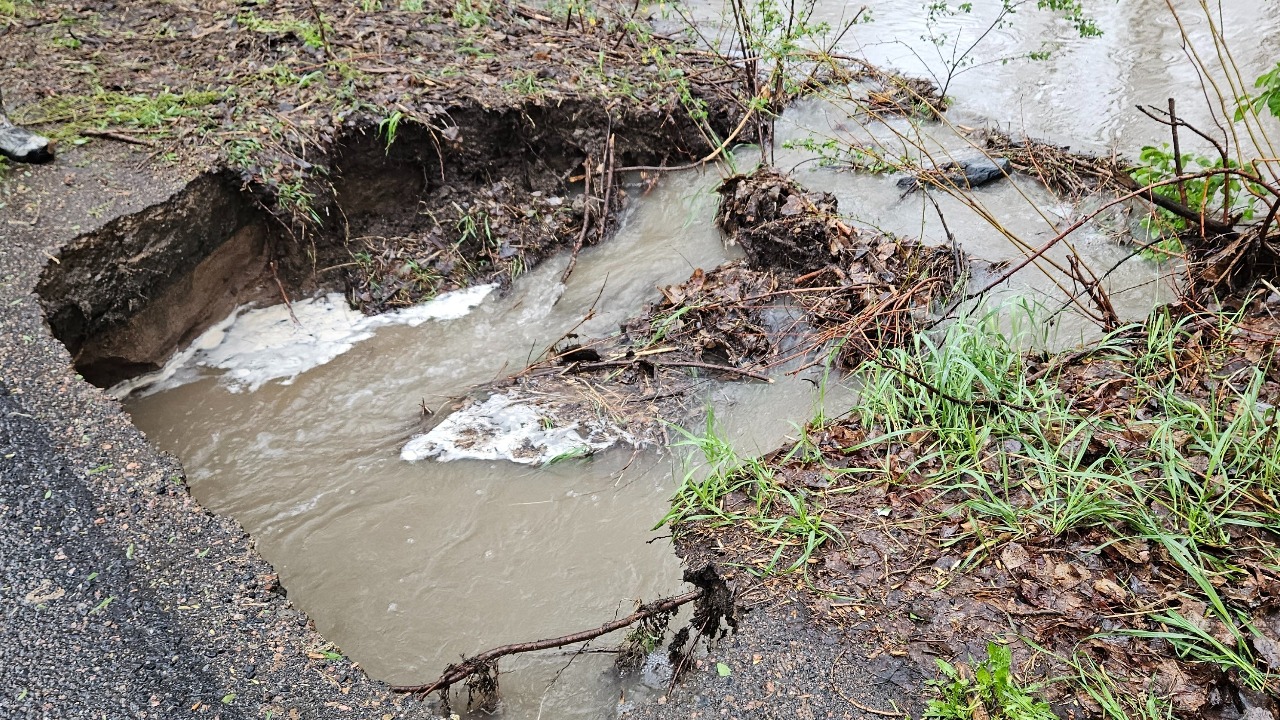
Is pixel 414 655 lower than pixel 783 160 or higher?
lower

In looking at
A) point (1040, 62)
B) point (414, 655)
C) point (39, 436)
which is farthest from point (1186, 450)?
point (1040, 62)

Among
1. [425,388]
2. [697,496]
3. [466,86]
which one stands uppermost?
[466,86]

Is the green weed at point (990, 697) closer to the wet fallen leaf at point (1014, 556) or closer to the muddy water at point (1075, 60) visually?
the wet fallen leaf at point (1014, 556)

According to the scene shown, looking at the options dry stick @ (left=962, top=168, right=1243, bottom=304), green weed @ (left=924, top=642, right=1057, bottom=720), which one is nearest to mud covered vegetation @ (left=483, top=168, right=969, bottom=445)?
dry stick @ (left=962, top=168, right=1243, bottom=304)

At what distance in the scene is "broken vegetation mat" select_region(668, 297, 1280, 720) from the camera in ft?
7.24

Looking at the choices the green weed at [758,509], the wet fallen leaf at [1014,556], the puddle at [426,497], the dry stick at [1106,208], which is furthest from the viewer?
the puddle at [426,497]

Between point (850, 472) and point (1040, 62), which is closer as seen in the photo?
point (850, 472)

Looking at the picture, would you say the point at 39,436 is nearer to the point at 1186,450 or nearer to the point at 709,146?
the point at 1186,450

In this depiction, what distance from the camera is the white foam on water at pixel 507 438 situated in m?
3.97

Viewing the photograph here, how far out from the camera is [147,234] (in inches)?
160

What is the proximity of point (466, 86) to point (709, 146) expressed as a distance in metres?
1.93

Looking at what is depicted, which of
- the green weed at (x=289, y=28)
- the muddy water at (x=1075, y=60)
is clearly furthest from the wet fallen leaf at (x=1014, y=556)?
the green weed at (x=289, y=28)

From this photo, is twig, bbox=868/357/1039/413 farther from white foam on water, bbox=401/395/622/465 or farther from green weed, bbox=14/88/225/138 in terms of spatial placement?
green weed, bbox=14/88/225/138

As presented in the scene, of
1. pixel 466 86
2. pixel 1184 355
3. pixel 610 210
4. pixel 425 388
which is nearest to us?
pixel 1184 355
